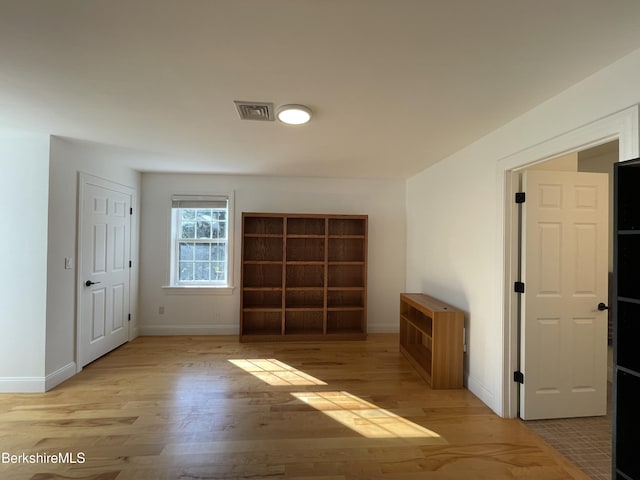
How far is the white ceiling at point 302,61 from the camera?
1250 mm

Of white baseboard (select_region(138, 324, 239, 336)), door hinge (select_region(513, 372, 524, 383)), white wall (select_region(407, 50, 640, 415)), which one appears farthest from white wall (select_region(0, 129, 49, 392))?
door hinge (select_region(513, 372, 524, 383))

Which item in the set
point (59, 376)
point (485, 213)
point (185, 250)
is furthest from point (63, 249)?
point (485, 213)

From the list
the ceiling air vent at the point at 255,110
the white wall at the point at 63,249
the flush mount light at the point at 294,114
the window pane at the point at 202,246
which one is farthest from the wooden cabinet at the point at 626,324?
the window pane at the point at 202,246

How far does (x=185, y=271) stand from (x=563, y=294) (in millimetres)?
4593

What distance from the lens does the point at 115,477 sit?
1796 mm

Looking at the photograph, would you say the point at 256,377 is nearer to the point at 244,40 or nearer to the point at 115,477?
the point at 115,477

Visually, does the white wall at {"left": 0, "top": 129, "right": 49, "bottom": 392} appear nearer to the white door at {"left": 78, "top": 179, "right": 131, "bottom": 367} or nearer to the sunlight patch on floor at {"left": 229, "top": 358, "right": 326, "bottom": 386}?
the white door at {"left": 78, "top": 179, "right": 131, "bottom": 367}

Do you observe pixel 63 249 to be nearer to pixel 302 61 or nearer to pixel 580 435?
pixel 302 61

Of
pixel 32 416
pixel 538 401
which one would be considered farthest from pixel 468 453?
pixel 32 416

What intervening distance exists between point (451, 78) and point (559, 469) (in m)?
2.55

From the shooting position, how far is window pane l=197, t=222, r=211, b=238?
4562 millimetres

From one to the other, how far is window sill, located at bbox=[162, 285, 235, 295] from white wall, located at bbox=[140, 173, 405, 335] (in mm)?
46

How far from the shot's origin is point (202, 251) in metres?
4.57

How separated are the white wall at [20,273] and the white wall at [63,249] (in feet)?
0.27
